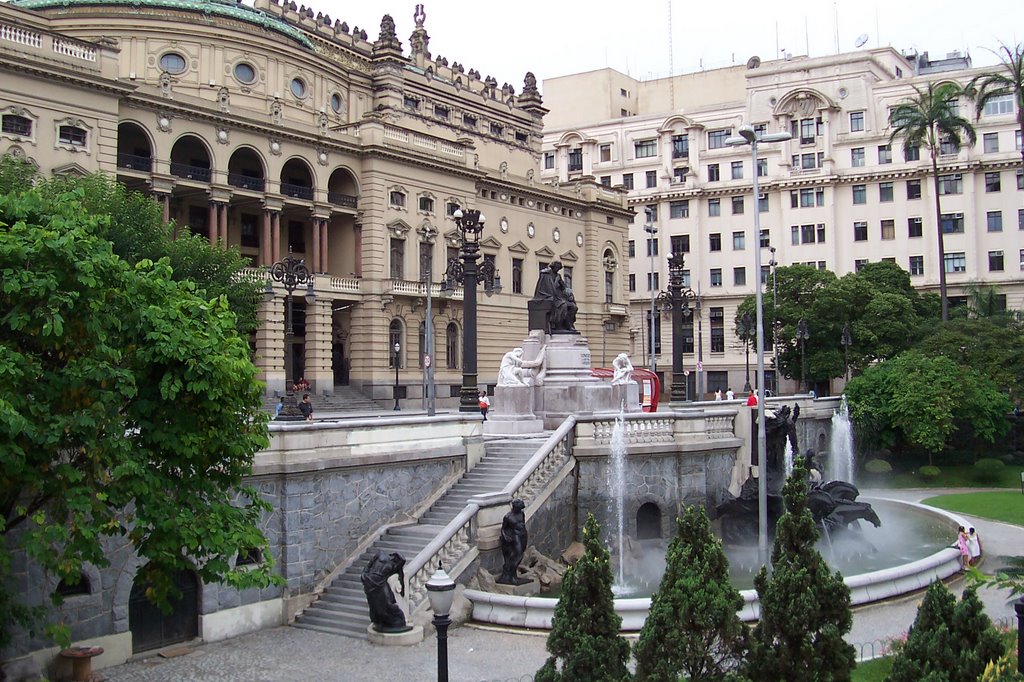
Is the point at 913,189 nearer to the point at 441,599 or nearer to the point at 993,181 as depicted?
the point at 993,181

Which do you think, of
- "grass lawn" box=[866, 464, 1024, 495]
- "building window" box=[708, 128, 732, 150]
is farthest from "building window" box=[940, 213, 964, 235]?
"grass lawn" box=[866, 464, 1024, 495]

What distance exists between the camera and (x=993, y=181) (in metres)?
74.3

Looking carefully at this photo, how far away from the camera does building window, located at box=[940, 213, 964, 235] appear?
74.8 m

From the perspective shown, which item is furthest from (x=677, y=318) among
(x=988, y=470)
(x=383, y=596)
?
(x=383, y=596)

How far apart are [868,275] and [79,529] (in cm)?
5871

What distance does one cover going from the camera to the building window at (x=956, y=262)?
74.6 m

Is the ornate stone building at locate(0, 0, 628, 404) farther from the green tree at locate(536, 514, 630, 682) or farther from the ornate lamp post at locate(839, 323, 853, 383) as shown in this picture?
the green tree at locate(536, 514, 630, 682)

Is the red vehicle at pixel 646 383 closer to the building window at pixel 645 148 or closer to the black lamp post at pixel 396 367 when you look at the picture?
the black lamp post at pixel 396 367

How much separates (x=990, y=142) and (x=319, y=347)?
170 ft

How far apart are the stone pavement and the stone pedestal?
143mm

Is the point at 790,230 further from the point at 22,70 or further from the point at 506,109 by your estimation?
the point at 22,70

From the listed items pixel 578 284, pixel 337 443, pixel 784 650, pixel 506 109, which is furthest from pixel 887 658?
pixel 506 109

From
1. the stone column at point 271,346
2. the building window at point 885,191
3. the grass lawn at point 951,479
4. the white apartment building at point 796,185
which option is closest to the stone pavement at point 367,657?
the grass lawn at point 951,479

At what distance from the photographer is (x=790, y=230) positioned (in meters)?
79.6
